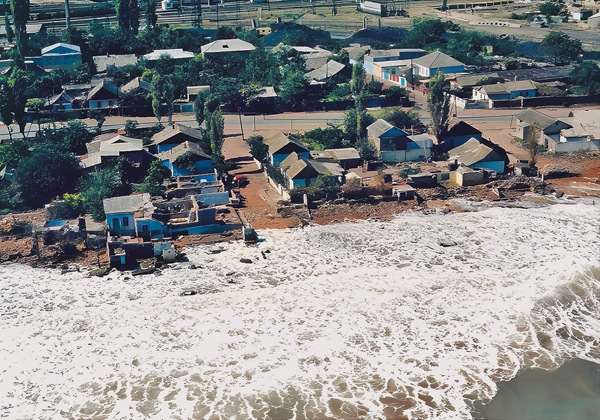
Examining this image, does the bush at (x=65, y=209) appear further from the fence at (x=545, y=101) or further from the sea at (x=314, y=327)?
the fence at (x=545, y=101)

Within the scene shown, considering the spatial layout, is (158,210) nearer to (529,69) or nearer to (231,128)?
(231,128)

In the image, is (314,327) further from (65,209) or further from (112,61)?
(112,61)

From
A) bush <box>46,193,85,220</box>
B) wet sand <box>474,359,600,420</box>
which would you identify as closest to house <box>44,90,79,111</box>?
bush <box>46,193,85,220</box>

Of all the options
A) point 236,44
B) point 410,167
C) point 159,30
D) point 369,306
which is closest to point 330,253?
point 369,306

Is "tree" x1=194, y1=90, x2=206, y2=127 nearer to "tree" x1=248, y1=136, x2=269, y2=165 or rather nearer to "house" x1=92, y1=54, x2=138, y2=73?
"tree" x1=248, y1=136, x2=269, y2=165

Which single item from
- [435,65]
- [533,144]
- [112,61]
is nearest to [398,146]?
[533,144]
